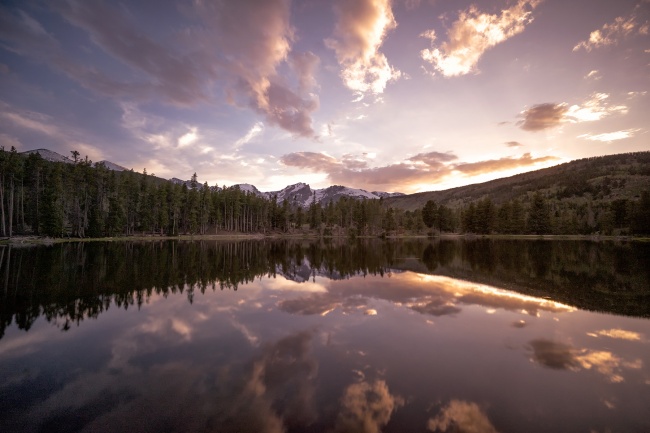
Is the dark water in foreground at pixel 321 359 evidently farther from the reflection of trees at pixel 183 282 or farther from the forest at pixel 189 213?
the forest at pixel 189 213

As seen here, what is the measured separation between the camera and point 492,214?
141125 millimetres

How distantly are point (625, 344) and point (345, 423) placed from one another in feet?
41.9

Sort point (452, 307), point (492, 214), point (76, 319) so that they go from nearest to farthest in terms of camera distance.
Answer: point (76, 319), point (452, 307), point (492, 214)

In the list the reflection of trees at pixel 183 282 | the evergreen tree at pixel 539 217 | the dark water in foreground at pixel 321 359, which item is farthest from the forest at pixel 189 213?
the dark water in foreground at pixel 321 359

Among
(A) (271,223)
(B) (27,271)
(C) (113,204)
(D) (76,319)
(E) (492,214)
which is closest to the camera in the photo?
(D) (76,319)

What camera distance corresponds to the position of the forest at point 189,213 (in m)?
77.8

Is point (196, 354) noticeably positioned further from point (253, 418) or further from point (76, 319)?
point (76, 319)

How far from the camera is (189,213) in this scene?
112625mm

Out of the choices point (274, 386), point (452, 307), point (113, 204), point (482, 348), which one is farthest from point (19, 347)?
point (113, 204)

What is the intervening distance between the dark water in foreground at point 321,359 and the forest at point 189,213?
2878 inches

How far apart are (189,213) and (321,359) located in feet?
373

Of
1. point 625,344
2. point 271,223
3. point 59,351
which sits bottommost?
point 625,344

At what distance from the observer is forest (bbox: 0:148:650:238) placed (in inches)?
3063

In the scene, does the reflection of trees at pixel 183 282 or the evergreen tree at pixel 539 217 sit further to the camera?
the evergreen tree at pixel 539 217
